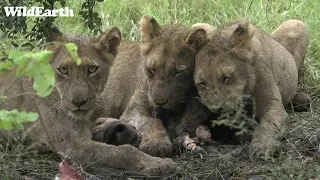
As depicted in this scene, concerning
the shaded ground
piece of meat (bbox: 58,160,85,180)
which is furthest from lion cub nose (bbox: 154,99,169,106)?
piece of meat (bbox: 58,160,85,180)

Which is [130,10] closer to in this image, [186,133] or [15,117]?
[186,133]

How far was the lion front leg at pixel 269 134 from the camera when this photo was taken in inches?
186

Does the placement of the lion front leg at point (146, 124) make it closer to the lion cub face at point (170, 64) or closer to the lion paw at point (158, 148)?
the lion paw at point (158, 148)

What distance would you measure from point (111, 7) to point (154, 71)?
3204mm

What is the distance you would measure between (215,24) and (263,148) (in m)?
3.26

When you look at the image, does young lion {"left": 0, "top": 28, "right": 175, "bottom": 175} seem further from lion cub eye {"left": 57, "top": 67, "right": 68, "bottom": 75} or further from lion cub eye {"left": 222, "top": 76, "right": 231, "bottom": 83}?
lion cub eye {"left": 222, "top": 76, "right": 231, "bottom": 83}

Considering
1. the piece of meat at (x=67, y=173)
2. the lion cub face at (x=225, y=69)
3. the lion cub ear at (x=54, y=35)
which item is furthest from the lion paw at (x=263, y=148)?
the lion cub ear at (x=54, y=35)

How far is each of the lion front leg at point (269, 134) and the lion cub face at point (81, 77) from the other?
104 cm

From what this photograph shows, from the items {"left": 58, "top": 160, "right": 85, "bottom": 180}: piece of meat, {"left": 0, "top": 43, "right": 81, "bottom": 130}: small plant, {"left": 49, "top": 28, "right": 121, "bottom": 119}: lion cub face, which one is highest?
{"left": 0, "top": 43, "right": 81, "bottom": 130}: small plant

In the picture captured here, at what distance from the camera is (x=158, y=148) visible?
4.82 meters

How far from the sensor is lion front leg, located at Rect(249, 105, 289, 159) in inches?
186

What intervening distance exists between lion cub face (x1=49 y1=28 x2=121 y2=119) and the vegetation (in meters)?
0.21

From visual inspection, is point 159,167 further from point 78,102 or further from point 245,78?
point 245,78

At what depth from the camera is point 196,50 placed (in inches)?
201
